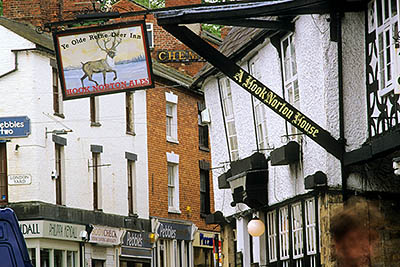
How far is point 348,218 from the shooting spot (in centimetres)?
1864

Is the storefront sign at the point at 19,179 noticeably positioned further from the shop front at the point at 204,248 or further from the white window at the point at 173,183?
the shop front at the point at 204,248

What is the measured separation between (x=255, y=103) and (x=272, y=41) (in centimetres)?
249

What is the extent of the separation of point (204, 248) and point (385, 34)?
30335 mm

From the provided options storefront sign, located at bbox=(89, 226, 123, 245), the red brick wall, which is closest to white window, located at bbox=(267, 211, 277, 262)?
storefront sign, located at bbox=(89, 226, 123, 245)

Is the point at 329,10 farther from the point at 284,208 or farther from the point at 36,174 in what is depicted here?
the point at 36,174

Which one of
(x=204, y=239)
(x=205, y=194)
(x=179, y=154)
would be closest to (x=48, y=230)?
(x=179, y=154)

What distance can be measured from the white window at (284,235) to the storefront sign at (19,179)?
13.3 metres

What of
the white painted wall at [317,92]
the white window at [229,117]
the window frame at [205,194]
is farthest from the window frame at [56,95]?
the white painted wall at [317,92]

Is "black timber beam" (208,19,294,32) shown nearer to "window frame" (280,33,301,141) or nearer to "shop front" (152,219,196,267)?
"window frame" (280,33,301,141)

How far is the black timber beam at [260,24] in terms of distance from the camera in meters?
18.6

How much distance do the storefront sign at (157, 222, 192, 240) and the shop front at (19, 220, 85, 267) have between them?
251 inches

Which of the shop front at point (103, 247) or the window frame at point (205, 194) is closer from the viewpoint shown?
the shop front at point (103, 247)

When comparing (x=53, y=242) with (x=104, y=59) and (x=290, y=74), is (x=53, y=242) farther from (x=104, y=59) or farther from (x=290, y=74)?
(x=104, y=59)

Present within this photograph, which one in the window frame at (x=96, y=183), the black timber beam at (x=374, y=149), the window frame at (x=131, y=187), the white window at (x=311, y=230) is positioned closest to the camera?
the black timber beam at (x=374, y=149)
